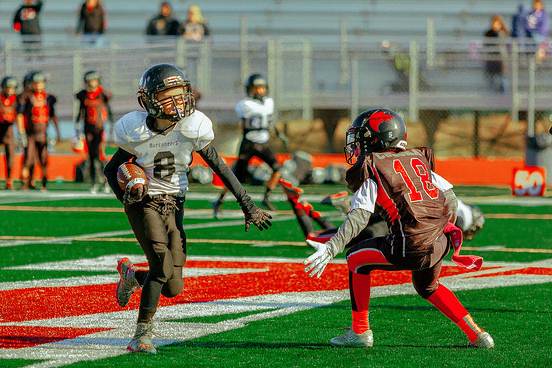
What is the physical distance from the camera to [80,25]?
2738cm

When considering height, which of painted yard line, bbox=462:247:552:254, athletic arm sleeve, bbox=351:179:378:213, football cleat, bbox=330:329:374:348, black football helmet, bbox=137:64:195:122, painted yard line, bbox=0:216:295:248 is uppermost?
black football helmet, bbox=137:64:195:122

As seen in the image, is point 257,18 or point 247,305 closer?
point 247,305

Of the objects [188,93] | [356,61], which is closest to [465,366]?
[188,93]

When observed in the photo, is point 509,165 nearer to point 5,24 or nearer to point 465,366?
point 5,24

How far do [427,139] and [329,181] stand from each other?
283 centimetres

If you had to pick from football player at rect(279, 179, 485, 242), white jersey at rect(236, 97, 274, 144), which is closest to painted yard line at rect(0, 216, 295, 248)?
white jersey at rect(236, 97, 274, 144)

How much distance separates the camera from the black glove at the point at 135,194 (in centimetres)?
740

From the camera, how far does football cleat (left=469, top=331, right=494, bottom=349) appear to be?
7.58m

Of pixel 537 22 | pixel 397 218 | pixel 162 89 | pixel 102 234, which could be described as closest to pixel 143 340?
pixel 162 89

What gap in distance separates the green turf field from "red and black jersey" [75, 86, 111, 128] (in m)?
5.82

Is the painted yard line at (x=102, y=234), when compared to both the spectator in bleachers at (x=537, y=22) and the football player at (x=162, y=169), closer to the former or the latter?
the football player at (x=162, y=169)

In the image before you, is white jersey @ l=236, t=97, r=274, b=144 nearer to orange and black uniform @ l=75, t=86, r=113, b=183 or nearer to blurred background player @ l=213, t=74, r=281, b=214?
blurred background player @ l=213, t=74, r=281, b=214

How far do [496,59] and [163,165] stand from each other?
17428mm

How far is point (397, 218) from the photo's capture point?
7.44 metres
